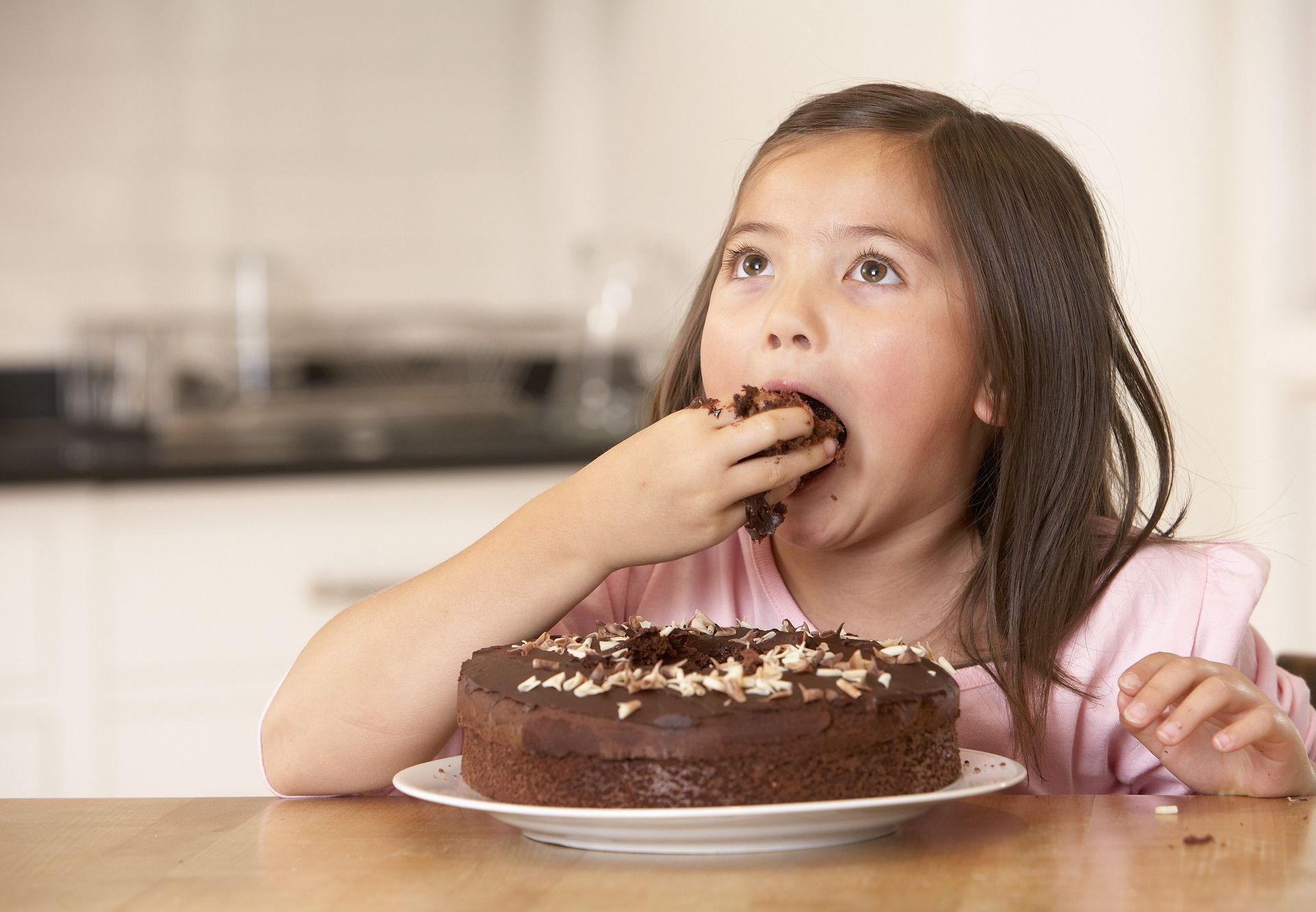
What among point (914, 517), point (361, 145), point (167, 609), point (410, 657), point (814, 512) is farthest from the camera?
point (361, 145)

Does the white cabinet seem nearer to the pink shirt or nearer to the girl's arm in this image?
the pink shirt

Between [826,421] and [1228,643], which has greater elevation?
[826,421]

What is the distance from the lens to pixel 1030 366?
104 centimetres

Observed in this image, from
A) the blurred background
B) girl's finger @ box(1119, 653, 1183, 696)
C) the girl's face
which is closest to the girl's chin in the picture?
the girl's face

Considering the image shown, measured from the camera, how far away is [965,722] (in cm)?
96

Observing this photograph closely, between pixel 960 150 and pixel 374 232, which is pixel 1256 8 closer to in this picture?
pixel 960 150

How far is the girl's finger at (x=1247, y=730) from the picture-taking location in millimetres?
760

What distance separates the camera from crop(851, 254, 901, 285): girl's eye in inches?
38.7

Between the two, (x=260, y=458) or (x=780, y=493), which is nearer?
(x=780, y=493)

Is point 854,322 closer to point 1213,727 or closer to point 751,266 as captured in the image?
point 751,266

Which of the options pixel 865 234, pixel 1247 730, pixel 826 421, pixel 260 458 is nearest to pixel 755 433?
pixel 826 421

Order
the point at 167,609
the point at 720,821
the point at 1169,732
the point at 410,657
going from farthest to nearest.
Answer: the point at 167,609, the point at 410,657, the point at 1169,732, the point at 720,821

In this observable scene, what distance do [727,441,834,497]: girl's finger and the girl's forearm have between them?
10 centimetres

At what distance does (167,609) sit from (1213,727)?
1530mm
